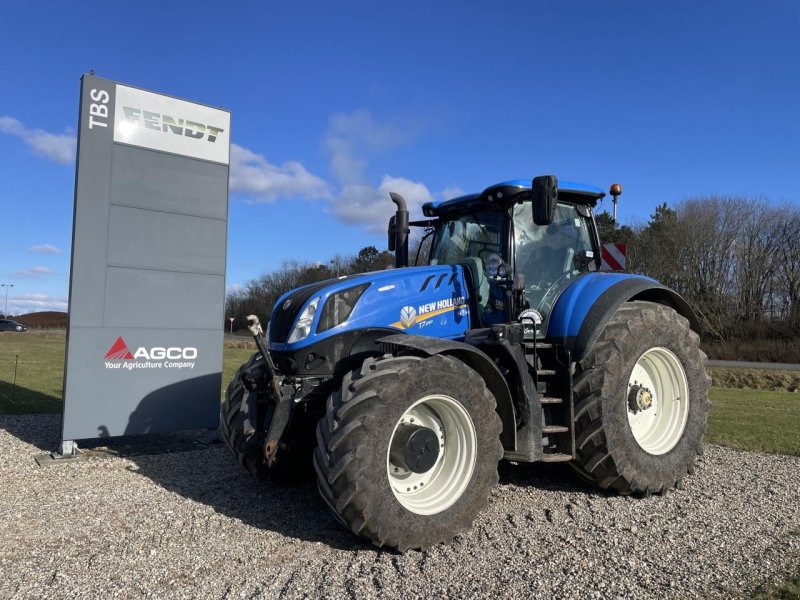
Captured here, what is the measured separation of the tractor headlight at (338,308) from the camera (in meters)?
4.53

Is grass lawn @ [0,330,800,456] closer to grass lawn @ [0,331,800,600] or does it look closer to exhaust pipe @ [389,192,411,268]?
grass lawn @ [0,331,800,600]

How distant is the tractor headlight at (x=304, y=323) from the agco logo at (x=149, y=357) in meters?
3.47

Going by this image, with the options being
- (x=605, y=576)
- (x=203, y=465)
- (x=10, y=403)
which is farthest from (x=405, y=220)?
(x=10, y=403)

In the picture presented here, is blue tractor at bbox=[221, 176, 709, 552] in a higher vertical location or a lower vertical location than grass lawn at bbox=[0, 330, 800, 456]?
higher

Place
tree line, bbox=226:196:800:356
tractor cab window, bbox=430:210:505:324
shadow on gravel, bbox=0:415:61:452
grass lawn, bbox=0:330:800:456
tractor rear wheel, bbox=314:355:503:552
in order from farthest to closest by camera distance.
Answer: tree line, bbox=226:196:800:356 → grass lawn, bbox=0:330:800:456 → shadow on gravel, bbox=0:415:61:452 → tractor cab window, bbox=430:210:505:324 → tractor rear wheel, bbox=314:355:503:552

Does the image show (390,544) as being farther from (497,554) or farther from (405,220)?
(405,220)

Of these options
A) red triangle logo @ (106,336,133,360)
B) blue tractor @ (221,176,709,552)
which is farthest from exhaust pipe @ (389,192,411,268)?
red triangle logo @ (106,336,133,360)

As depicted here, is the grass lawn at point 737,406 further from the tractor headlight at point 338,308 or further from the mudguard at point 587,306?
the tractor headlight at point 338,308

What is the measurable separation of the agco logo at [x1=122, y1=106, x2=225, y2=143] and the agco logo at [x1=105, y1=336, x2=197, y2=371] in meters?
2.58

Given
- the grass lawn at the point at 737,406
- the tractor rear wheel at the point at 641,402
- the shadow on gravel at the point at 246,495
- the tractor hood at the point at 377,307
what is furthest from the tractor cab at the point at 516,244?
the grass lawn at the point at 737,406

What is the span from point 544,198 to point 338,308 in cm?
182

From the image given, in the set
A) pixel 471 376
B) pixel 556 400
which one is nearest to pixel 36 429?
pixel 471 376

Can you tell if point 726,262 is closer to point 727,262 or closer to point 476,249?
point 727,262

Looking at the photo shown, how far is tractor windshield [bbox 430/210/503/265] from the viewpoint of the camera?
556 cm
